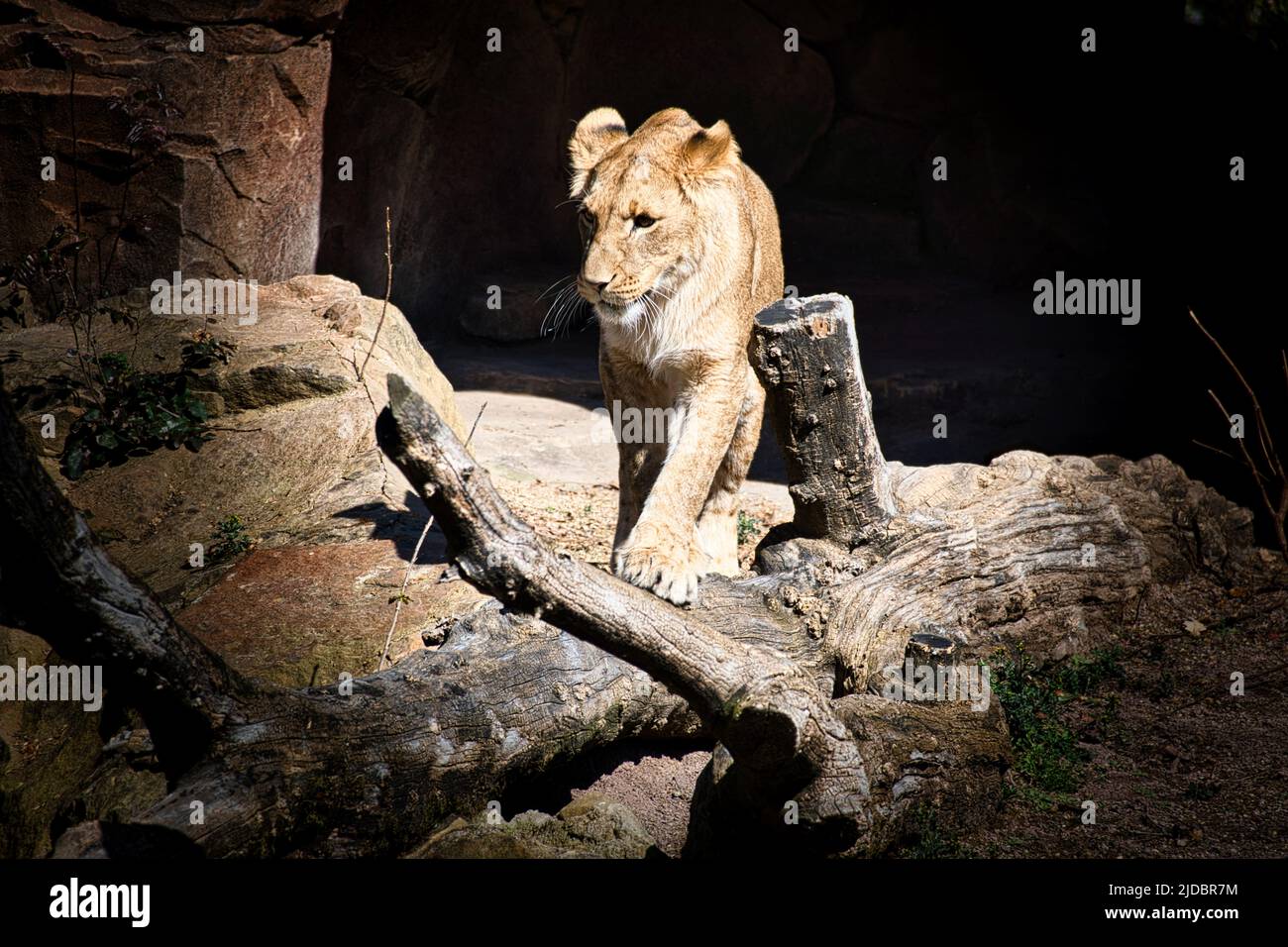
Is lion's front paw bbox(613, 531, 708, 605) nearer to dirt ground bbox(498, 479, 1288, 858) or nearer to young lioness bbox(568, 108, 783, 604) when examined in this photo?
young lioness bbox(568, 108, 783, 604)

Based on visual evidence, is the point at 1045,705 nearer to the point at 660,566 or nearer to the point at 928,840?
the point at 928,840

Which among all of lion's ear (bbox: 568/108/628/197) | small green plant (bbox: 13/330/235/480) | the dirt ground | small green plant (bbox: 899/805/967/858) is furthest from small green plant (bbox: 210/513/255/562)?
small green plant (bbox: 899/805/967/858)

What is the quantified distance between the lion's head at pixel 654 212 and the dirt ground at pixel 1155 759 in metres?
2.06

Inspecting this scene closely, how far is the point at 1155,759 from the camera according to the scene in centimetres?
493

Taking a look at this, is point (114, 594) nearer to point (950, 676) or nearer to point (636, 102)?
point (950, 676)

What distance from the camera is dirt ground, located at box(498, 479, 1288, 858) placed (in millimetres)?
4246

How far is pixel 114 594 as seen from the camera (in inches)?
114

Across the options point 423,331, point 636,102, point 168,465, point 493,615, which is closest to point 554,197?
point 636,102

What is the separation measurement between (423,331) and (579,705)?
7.84 meters

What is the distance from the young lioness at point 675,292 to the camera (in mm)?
5062

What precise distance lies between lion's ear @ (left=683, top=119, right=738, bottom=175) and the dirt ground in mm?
2442

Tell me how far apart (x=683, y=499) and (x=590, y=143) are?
6.22ft

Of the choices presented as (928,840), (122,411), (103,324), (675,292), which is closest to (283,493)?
(122,411)
